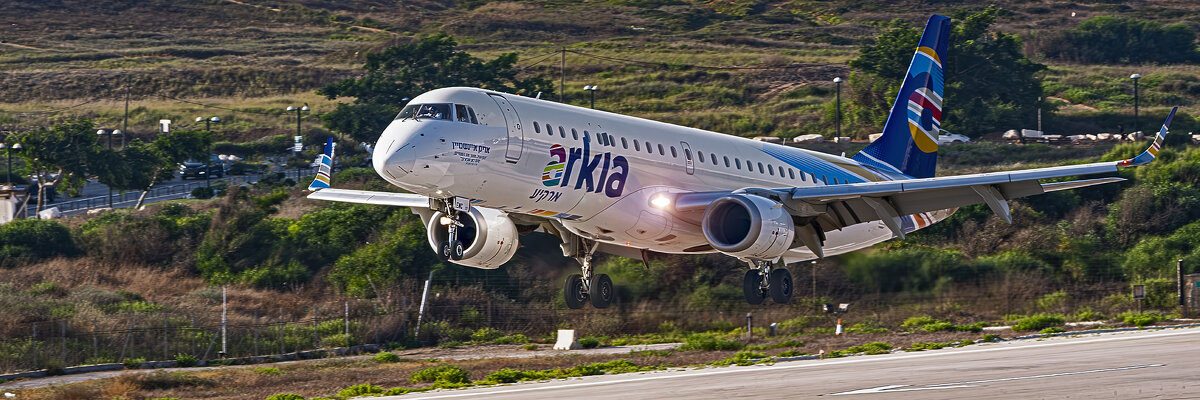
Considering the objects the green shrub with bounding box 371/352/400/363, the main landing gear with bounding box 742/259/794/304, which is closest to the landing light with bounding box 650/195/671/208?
the main landing gear with bounding box 742/259/794/304

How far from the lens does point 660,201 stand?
30953mm

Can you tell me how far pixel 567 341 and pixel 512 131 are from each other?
2112 cm

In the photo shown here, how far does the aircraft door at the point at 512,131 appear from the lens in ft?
91.7

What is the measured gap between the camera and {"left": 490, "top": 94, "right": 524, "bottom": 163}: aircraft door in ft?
91.7

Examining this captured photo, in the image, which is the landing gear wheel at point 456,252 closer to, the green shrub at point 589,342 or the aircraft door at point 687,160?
the aircraft door at point 687,160

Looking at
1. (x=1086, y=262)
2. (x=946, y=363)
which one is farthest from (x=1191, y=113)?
(x=946, y=363)

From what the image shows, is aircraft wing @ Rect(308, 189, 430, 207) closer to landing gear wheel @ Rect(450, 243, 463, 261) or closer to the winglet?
landing gear wheel @ Rect(450, 243, 463, 261)

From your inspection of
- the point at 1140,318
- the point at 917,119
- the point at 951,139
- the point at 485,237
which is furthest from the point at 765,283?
the point at 951,139

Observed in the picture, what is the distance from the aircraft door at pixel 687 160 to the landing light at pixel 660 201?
4.14ft

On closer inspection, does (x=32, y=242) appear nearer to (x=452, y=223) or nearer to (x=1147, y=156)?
(x=452, y=223)

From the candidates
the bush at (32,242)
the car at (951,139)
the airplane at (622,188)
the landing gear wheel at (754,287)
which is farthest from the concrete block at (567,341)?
the car at (951,139)

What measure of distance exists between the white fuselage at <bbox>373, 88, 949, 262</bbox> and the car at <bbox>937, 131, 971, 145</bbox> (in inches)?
2391

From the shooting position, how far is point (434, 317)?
5262 centimetres

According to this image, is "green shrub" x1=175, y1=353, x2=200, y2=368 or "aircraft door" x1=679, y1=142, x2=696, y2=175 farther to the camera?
"green shrub" x1=175, y1=353, x2=200, y2=368
